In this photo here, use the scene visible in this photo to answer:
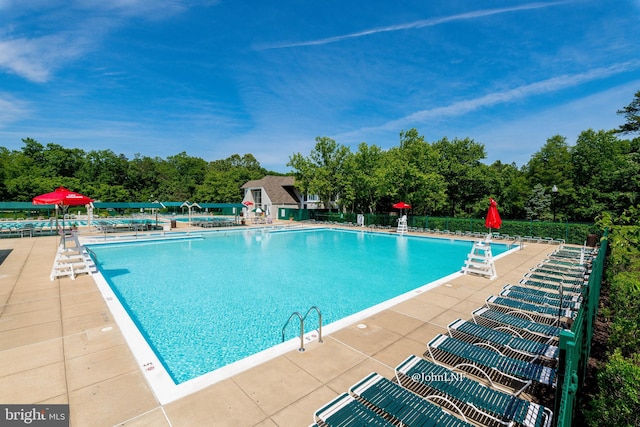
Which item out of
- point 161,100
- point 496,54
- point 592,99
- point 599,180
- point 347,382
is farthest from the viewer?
point 161,100

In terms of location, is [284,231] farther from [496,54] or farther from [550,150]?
[550,150]

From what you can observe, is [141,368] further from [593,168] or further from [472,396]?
[593,168]

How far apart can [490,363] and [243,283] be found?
30.5ft

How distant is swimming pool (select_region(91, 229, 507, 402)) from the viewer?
6.92 meters

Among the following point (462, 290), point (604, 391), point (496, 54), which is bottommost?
point (462, 290)

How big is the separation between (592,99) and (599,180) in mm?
9196

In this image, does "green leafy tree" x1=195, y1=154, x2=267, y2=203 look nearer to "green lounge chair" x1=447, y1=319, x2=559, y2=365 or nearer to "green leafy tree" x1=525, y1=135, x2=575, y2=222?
"green leafy tree" x1=525, y1=135, x2=575, y2=222

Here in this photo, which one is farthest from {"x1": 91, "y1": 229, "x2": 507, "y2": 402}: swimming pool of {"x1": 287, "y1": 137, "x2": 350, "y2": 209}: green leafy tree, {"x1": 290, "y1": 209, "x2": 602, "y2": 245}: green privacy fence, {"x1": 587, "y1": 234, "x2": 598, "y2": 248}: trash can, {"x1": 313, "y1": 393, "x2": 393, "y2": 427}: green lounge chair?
{"x1": 287, "y1": 137, "x2": 350, "y2": 209}: green leafy tree

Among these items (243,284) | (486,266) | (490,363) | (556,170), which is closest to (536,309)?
(490,363)

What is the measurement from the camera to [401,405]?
11.3 feet

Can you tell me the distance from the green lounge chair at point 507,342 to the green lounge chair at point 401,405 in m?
2.19

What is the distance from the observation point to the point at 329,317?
839 cm

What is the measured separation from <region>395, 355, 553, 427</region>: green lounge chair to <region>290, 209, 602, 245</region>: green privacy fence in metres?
20.0

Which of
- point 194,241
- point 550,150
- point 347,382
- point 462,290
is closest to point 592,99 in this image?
point 550,150
